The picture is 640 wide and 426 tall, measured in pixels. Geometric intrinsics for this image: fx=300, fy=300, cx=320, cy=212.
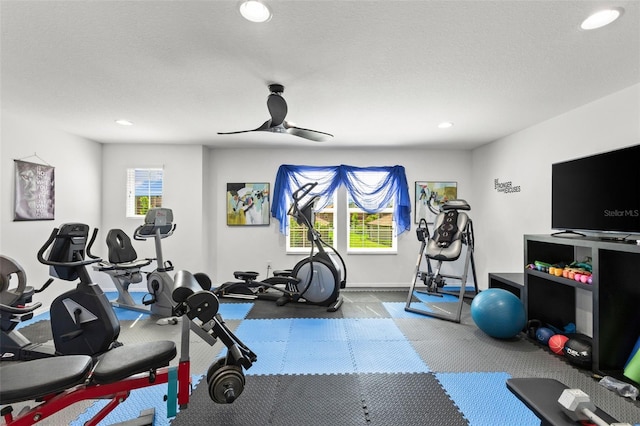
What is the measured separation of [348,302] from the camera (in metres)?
4.47

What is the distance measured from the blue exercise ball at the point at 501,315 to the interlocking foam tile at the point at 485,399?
26.4 inches

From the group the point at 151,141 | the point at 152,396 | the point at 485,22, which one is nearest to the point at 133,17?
the point at 485,22

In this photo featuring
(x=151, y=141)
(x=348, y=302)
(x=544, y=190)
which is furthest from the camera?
(x=151, y=141)

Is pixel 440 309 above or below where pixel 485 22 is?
below

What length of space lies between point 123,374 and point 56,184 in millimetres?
3811

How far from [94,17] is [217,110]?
1601 mm

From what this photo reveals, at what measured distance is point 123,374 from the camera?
160 centimetres

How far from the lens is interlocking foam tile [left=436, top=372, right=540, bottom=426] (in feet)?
6.30

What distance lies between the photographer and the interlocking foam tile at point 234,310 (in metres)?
3.84

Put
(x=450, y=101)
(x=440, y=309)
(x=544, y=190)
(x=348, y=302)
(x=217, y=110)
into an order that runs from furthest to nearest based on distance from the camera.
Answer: (x=348, y=302) → (x=440, y=309) → (x=544, y=190) → (x=217, y=110) → (x=450, y=101)

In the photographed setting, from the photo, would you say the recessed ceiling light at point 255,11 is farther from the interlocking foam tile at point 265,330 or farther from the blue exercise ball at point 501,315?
the blue exercise ball at point 501,315

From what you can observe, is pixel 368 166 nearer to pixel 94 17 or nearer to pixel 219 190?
pixel 219 190

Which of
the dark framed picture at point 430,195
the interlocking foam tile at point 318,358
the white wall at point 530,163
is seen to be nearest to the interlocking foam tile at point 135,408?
the interlocking foam tile at point 318,358

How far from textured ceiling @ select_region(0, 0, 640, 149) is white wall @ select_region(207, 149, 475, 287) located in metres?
1.63
